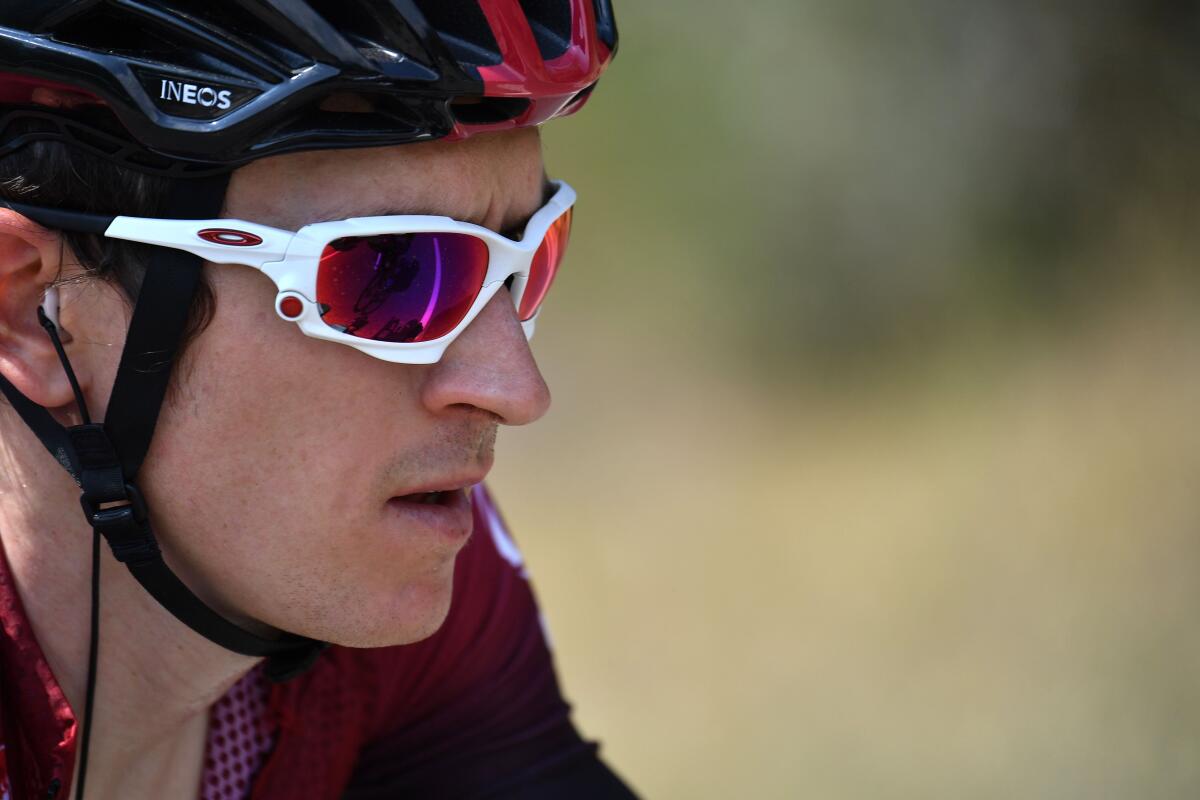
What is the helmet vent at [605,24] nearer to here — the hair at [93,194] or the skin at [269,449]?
the skin at [269,449]

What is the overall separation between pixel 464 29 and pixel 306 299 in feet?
1.48

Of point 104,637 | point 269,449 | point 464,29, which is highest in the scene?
point 464,29

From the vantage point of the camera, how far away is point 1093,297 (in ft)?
17.4

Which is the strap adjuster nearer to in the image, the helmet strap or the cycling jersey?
the helmet strap

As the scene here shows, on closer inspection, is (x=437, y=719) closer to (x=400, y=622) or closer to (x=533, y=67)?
(x=400, y=622)

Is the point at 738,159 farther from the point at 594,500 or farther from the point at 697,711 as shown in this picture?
the point at 697,711

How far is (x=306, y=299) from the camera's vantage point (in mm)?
1798

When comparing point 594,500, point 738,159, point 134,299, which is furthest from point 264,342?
point 738,159

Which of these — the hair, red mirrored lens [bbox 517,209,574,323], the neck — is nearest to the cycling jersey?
the neck

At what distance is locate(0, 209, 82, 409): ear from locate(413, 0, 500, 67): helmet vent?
24.9 inches

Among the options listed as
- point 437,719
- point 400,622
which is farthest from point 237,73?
point 437,719

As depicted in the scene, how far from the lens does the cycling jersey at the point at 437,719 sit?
7.59 ft

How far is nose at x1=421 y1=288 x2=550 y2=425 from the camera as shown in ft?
6.33

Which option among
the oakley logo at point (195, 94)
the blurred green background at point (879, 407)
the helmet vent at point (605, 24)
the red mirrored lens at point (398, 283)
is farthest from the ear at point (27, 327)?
the blurred green background at point (879, 407)
